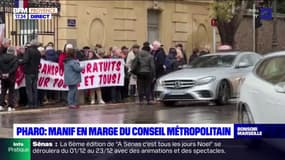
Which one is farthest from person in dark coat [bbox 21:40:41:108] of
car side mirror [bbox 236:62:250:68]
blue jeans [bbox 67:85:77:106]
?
car side mirror [bbox 236:62:250:68]

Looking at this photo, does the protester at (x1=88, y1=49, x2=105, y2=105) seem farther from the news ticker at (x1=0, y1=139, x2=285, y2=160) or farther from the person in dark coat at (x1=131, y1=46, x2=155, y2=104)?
the news ticker at (x1=0, y1=139, x2=285, y2=160)

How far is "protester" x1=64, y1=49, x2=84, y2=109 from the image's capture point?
670 inches

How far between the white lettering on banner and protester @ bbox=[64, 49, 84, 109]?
1.14 metres

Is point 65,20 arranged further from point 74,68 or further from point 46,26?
point 74,68

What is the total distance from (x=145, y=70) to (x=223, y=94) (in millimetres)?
2388

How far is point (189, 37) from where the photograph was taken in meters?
33.4

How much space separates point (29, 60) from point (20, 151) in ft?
39.6

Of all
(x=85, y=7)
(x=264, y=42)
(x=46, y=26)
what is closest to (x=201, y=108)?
(x=46, y=26)

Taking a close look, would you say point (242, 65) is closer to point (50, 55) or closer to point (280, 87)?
point (50, 55)

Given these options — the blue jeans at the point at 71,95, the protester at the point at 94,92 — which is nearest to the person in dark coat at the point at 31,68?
the blue jeans at the point at 71,95

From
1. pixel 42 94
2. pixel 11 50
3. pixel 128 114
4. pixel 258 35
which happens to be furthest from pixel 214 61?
pixel 258 35

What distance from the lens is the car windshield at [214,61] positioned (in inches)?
743

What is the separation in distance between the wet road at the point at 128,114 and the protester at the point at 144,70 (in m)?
0.91

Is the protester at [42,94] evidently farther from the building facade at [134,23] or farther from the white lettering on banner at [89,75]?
the building facade at [134,23]
